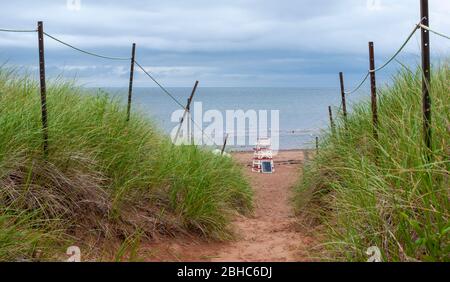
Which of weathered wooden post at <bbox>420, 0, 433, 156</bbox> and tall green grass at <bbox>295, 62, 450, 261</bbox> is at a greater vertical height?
weathered wooden post at <bbox>420, 0, 433, 156</bbox>

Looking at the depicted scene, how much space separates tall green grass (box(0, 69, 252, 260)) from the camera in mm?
4551

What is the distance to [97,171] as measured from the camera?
523 centimetres

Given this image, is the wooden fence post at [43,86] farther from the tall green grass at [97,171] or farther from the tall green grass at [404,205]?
the tall green grass at [404,205]

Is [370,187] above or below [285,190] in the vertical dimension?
above

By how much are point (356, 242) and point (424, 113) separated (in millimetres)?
1071

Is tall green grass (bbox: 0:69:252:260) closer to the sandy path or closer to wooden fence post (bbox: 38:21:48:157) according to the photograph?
wooden fence post (bbox: 38:21:48:157)

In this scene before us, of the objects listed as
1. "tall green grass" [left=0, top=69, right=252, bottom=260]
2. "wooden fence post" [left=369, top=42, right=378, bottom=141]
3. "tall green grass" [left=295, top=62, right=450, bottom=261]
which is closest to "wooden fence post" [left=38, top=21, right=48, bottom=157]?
"tall green grass" [left=0, top=69, right=252, bottom=260]

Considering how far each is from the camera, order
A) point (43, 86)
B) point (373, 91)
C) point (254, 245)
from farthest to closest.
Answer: point (254, 245)
point (373, 91)
point (43, 86)

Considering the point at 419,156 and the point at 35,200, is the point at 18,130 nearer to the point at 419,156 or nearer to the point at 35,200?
the point at 35,200

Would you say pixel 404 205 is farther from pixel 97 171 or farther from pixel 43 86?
pixel 43 86

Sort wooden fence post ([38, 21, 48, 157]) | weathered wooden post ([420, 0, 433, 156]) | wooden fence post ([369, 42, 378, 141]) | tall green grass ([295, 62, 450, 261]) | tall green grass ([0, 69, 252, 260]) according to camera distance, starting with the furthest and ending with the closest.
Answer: wooden fence post ([369, 42, 378, 141])
wooden fence post ([38, 21, 48, 157])
tall green grass ([0, 69, 252, 260])
weathered wooden post ([420, 0, 433, 156])
tall green grass ([295, 62, 450, 261])

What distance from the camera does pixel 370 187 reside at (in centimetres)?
378

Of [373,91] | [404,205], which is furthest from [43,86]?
[404,205]
